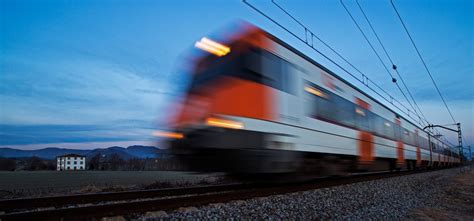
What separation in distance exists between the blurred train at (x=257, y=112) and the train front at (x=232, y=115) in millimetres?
17

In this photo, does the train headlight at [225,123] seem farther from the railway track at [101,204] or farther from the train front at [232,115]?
the railway track at [101,204]

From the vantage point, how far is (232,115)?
6805 millimetres

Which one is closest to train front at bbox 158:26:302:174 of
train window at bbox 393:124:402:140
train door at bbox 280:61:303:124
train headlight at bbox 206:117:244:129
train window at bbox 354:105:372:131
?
train headlight at bbox 206:117:244:129

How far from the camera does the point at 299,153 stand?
8.20 m

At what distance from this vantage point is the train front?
678 cm

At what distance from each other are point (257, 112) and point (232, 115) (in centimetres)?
61

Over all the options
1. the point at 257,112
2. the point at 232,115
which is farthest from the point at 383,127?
the point at 232,115

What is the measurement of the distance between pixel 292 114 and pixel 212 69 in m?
2.16

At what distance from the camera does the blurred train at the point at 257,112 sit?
6852 mm

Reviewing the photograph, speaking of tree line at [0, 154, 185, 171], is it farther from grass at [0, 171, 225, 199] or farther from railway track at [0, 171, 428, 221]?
railway track at [0, 171, 428, 221]

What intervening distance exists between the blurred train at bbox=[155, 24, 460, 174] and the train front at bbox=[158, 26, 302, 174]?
17 millimetres

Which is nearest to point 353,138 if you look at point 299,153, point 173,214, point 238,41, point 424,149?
point 299,153

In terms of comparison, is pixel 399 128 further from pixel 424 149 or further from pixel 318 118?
pixel 318 118

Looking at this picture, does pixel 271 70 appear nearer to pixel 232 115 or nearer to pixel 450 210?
pixel 232 115
